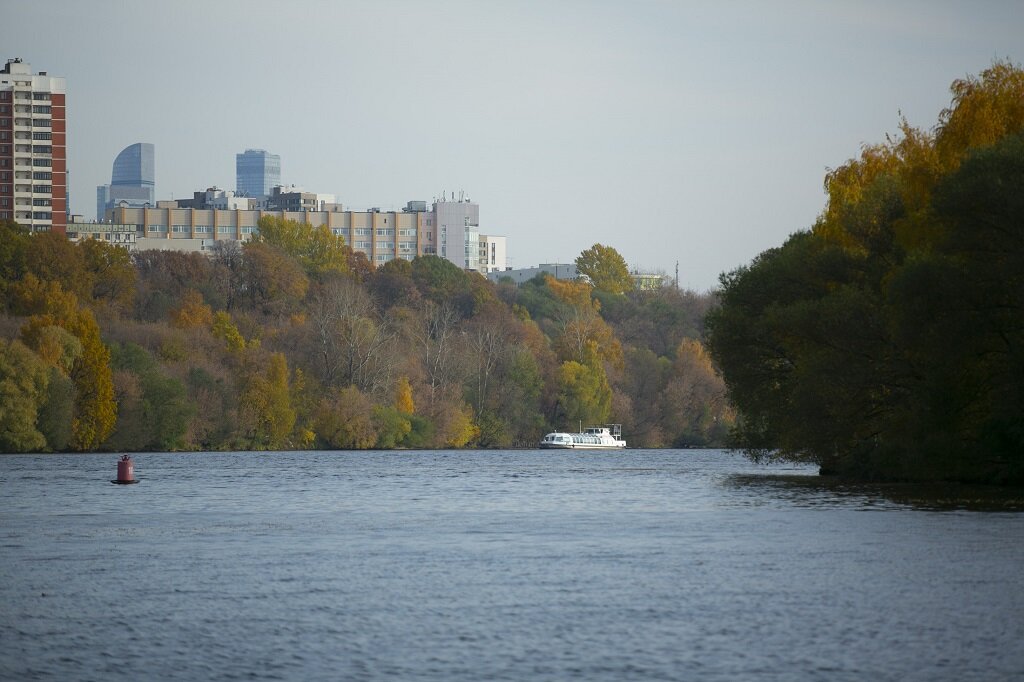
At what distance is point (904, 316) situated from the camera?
5653 cm

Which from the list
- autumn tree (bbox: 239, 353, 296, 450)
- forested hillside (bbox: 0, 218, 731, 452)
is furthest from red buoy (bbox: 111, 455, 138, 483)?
autumn tree (bbox: 239, 353, 296, 450)

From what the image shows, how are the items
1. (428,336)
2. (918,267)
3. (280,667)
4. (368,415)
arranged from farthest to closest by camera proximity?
(428,336) < (368,415) < (918,267) < (280,667)

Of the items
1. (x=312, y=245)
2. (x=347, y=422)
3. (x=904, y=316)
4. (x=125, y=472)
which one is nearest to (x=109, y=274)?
(x=347, y=422)

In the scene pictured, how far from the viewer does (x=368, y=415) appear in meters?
133

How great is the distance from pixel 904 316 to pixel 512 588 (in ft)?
89.7

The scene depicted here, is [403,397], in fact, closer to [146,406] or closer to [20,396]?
[146,406]

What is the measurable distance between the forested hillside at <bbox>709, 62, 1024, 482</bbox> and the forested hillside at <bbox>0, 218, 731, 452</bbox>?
180 ft

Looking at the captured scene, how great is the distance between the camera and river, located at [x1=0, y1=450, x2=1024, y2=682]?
24.9 meters

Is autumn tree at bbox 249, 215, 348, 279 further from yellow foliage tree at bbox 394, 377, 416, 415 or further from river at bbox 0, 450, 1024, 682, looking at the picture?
river at bbox 0, 450, 1024, 682

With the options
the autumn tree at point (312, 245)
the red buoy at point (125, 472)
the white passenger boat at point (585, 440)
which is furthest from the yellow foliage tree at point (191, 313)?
the red buoy at point (125, 472)

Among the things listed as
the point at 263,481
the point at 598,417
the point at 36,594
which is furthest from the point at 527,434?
the point at 36,594

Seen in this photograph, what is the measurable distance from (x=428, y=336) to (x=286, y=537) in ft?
337

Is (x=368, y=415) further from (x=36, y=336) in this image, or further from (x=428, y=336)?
(x=36, y=336)

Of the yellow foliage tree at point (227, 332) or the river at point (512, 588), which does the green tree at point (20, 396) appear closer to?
the yellow foliage tree at point (227, 332)
